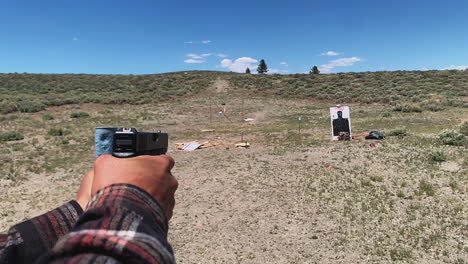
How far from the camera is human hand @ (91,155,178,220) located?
0.93 metres

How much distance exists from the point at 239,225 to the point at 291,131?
33.1 feet

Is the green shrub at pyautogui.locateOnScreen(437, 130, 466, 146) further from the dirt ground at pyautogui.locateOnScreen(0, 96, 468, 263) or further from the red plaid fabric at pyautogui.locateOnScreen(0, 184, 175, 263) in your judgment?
the red plaid fabric at pyautogui.locateOnScreen(0, 184, 175, 263)

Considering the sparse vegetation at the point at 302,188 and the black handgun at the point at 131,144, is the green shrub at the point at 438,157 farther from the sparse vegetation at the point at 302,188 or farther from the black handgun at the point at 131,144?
the black handgun at the point at 131,144

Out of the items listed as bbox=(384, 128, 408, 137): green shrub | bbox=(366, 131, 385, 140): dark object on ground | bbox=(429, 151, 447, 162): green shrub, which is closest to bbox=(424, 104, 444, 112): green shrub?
bbox=(384, 128, 408, 137): green shrub

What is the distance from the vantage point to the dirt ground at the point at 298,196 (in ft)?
16.8

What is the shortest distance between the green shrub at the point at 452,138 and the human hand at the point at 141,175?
12479 mm

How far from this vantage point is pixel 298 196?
7.18 m

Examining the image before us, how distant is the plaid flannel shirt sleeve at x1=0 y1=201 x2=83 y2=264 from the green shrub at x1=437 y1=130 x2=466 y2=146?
1266 cm

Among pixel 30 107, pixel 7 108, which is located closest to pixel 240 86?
pixel 30 107

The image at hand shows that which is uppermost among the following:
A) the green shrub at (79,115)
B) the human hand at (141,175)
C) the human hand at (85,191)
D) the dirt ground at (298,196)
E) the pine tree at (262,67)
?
the pine tree at (262,67)

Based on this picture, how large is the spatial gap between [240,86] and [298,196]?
37.9 m

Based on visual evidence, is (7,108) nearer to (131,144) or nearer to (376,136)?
(376,136)

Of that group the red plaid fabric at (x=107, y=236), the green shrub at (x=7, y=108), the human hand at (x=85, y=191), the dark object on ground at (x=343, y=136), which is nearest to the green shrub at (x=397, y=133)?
the dark object on ground at (x=343, y=136)

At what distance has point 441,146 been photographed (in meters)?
10.8
